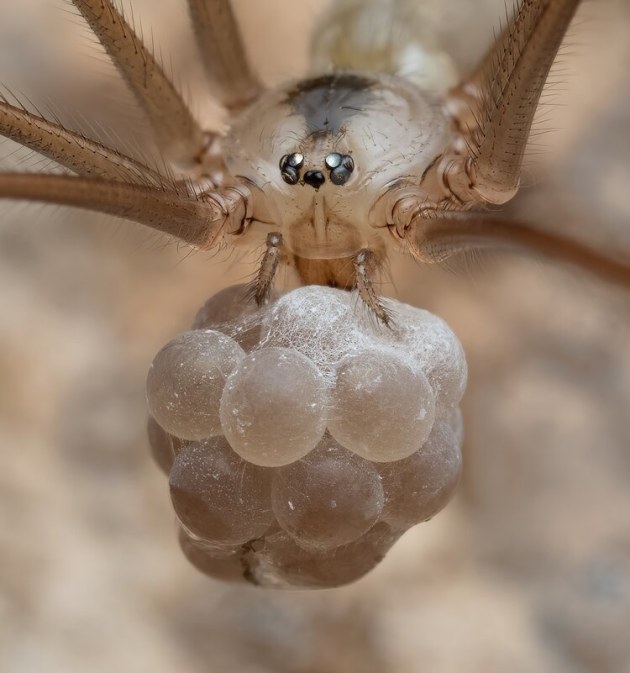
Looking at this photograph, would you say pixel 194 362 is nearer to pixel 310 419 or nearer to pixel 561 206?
pixel 310 419

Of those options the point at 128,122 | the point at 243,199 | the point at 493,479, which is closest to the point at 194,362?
the point at 243,199

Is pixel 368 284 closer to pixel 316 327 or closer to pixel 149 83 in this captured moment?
pixel 316 327

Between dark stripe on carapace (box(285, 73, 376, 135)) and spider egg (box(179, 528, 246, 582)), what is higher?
dark stripe on carapace (box(285, 73, 376, 135))

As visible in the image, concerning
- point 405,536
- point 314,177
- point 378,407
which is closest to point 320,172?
point 314,177

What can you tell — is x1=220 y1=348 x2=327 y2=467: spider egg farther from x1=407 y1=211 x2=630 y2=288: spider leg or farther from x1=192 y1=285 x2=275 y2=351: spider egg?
x1=407 y1=211 x2=630 y2=288: spider leg

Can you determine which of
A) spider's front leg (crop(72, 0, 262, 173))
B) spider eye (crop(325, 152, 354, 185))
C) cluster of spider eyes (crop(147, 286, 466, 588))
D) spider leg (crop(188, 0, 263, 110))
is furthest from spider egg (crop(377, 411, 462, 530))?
spider leg (crop(188, 0, 263, 110))

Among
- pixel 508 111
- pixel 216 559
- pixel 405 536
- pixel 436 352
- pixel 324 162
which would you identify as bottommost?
pixel 405 536
